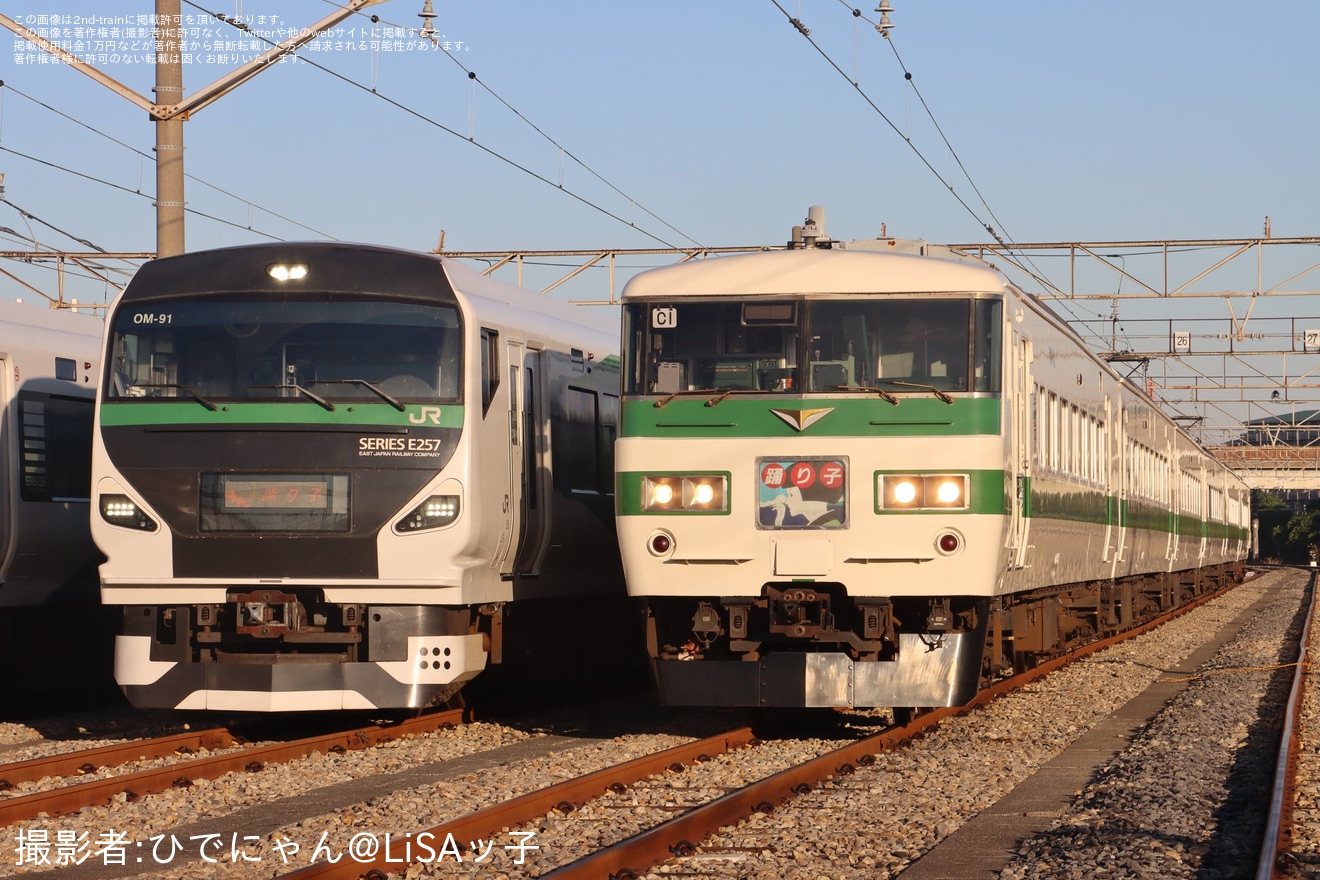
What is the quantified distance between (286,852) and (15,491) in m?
6.60

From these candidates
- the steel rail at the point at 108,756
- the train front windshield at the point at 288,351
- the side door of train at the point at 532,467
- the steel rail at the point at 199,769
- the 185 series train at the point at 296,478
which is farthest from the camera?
the side door of train at the point at 532,467

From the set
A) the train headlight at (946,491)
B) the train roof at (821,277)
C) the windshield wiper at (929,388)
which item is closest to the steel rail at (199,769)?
the train roof at (821,277)

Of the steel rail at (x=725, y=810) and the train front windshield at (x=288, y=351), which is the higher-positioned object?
the train front windshield at (x=288, y=351)

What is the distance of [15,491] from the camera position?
1319cm

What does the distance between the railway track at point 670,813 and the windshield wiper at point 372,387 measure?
225cm

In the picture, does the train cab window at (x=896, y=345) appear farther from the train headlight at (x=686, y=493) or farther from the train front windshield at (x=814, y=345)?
the train headlight at (x=686, y=493)

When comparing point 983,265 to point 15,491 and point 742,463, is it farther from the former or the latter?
point 15,491

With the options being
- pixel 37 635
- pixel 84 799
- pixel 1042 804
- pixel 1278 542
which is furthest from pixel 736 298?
pixel 1278 542

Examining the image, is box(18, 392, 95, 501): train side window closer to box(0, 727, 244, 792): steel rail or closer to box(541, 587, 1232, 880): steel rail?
box(0, 727, 244, 792): steel rail

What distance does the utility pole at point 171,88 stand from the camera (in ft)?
48.5

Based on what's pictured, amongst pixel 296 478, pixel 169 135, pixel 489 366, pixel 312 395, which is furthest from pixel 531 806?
pixel 169 135

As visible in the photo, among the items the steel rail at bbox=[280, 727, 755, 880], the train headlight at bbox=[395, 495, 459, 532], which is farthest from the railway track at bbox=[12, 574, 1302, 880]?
the train headlight at bbox=[395, 495, 459, 532]

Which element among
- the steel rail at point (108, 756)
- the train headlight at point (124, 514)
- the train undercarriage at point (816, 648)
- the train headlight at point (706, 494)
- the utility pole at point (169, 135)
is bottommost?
the steel rail at point (108, 756)

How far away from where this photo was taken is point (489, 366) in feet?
39.4
